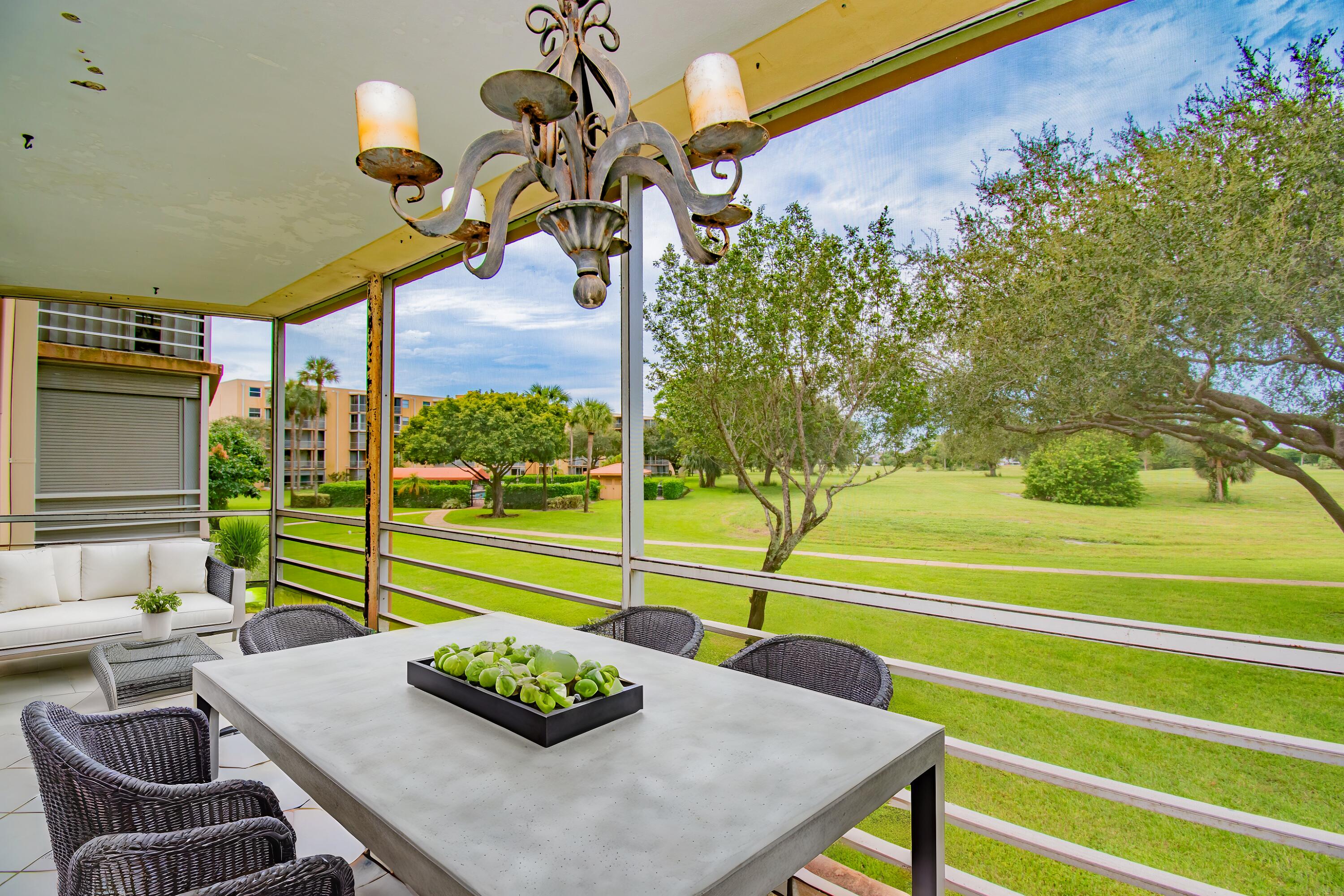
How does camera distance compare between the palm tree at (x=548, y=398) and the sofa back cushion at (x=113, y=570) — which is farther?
the palm tree at (x=548, y=398)

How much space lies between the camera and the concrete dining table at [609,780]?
88 centimetres

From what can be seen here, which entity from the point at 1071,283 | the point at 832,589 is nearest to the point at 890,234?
the point at 1071,283

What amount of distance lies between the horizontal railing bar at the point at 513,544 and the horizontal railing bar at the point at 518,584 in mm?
193

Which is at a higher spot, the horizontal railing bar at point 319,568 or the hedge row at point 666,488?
the hedge row at point 666,488

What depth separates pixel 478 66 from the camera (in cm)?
232

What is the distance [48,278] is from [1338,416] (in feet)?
23.3

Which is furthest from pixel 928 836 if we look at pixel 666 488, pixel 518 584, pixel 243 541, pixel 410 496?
pixel 243 541

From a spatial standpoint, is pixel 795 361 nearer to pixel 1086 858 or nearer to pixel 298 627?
pixel 1086 858

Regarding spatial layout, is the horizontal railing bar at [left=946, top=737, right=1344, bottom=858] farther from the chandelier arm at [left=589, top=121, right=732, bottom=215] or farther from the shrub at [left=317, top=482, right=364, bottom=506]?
the shrub at [left=317, top=482, right=364, bottom=506]

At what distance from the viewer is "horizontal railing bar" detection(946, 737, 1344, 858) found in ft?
4.67

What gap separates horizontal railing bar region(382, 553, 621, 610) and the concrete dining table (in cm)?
149

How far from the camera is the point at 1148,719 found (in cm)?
165

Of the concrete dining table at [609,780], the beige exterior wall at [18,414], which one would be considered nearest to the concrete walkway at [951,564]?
the concrete dining table at [609,780]

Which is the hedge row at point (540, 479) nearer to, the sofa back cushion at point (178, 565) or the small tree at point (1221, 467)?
the sofa back cushion at point (178, 565)
